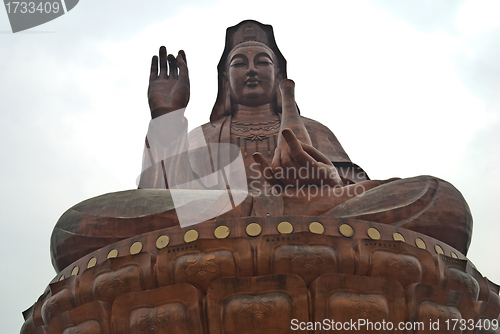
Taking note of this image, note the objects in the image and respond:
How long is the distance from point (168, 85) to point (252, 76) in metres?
1.60

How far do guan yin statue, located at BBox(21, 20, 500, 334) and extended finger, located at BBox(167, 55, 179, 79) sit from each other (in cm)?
171

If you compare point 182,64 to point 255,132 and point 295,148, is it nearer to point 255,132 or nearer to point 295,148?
point 255,132

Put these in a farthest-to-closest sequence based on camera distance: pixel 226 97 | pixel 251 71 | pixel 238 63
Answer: pixel 226 97, pixel 238 63, pixel 251 71

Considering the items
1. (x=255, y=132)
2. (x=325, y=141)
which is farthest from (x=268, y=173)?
(x=325, y=141)

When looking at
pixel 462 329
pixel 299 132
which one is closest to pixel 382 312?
pixel 462 329

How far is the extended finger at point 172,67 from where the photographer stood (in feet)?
21.6

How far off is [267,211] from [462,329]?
64.3 inches

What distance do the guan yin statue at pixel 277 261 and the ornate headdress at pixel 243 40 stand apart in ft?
9.65

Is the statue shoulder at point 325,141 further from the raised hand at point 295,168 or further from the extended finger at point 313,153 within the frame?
the raised hand at point 295,168

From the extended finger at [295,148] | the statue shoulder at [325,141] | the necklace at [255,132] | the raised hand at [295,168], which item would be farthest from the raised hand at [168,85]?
the statue shoulder at [325,141]

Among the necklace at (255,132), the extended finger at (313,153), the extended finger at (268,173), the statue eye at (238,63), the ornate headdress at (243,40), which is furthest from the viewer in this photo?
the ornate headdress at (243,40)

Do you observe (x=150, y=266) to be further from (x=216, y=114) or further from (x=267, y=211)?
(x=216, y=114)

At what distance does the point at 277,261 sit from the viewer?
3949mm

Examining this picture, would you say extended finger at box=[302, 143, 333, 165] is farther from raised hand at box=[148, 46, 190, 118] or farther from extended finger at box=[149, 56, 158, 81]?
extended finger at box=[149, 56, 158, 81]
